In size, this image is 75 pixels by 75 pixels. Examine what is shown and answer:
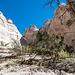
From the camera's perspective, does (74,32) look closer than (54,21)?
Yes

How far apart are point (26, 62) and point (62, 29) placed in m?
17.1

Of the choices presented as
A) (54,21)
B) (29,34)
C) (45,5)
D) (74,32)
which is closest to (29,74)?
(45,5)

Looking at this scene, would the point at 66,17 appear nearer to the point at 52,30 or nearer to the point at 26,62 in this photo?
the point at 52,30

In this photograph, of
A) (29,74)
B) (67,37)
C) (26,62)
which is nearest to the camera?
(29,74)

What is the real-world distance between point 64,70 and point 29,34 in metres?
31.0

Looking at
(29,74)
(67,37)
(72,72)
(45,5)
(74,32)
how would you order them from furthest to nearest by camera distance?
(67,37) → (74,32) → (45,5) → (72,72) → (29,74)

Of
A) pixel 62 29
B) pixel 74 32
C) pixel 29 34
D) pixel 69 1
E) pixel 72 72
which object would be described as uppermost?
pixel 29 34

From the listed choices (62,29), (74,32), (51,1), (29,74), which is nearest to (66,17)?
(62,29)

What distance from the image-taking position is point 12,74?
9.64 feet

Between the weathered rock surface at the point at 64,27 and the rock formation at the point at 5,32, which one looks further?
the rock formation at the point at 5,32

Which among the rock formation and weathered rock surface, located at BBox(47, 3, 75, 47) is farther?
the rock formation

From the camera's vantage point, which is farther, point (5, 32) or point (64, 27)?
point (5, 32)

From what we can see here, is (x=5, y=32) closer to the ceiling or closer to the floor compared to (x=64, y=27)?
closer to the ceiling

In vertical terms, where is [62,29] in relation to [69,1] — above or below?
above
